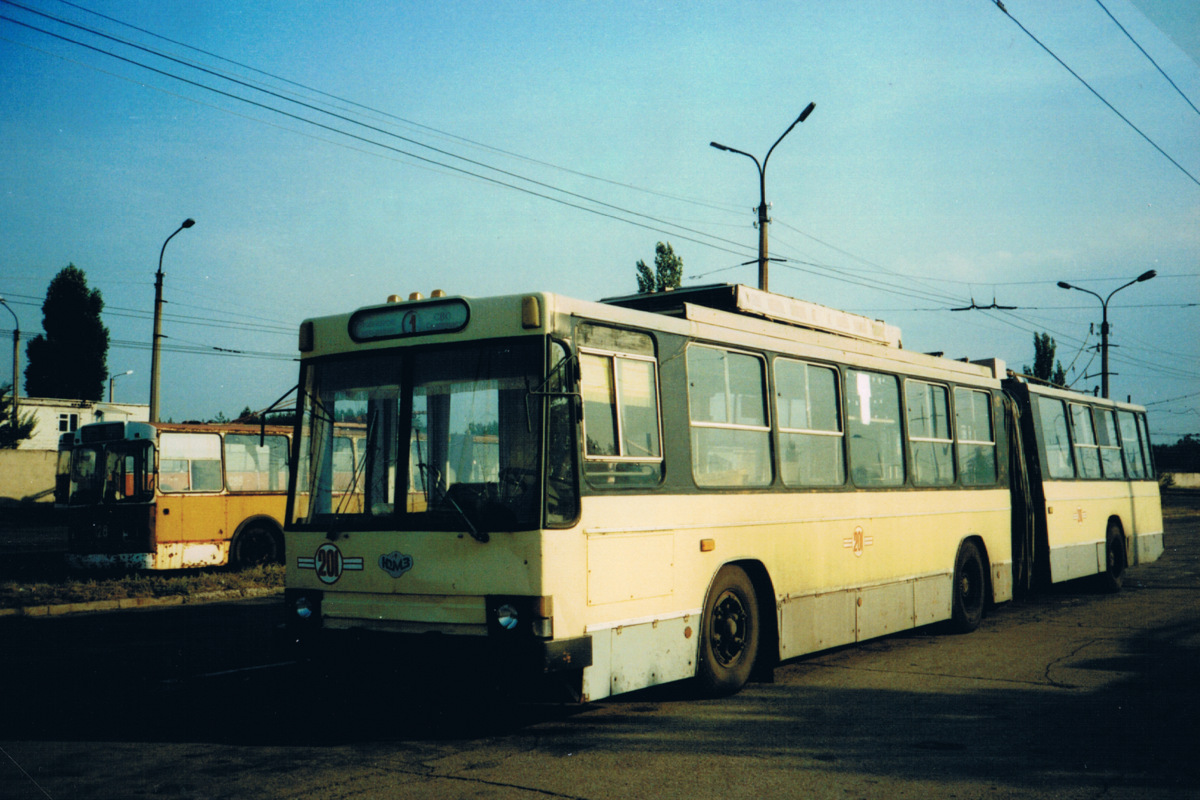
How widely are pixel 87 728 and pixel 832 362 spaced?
6.75 metres

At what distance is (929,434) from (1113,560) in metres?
7.07

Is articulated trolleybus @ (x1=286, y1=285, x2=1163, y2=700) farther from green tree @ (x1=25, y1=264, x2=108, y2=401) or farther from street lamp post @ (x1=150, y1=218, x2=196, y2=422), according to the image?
green tree @ (x1=25, y1=264, x2=108, y2=401)

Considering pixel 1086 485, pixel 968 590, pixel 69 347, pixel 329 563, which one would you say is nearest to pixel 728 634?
pixel 329 563

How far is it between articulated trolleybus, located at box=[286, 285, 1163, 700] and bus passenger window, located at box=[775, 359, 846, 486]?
0.9 inches

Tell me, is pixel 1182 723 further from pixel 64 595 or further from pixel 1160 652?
pixel 64 595

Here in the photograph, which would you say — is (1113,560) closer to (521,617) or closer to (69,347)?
(521,617)

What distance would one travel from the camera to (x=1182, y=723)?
7062 millimetres

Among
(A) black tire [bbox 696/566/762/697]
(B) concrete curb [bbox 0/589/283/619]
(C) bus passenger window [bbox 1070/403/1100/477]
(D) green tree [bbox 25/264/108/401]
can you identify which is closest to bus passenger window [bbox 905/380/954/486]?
(A) black tire [bbox 696/566/762/697]

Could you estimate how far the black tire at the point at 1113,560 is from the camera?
16.0 m

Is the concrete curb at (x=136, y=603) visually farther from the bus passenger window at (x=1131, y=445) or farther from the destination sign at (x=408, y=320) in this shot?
the bus passenger window at (x=1131, y=445)

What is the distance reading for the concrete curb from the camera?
14133mm

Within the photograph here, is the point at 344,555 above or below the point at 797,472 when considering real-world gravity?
below

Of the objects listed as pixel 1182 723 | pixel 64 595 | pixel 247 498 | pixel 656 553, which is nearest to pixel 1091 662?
pixel 1182 723

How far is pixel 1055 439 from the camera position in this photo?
14.7 metres
